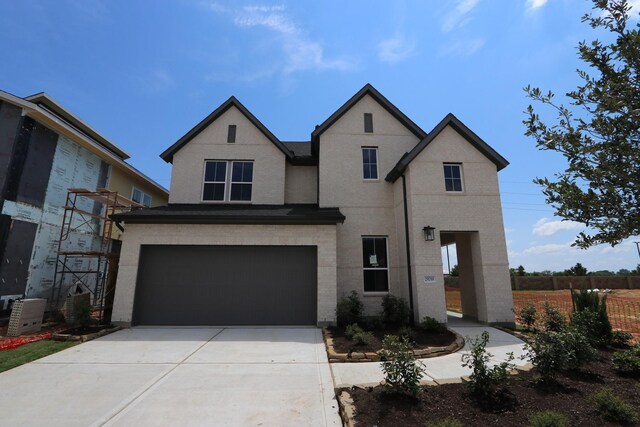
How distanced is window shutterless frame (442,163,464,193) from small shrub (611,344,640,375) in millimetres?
6627

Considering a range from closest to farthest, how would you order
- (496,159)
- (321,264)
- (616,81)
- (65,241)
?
(616,81), (321,264), (496,159), (65,241)

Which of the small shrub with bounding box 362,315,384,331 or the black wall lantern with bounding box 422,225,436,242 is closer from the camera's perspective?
the small shrub with bounding box 362,315,384,331

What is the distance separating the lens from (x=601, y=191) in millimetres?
3654

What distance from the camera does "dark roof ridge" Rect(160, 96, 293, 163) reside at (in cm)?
1327

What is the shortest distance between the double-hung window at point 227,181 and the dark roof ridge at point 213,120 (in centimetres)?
138

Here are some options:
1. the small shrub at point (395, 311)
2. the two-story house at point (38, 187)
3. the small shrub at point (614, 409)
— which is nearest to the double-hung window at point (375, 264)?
the small shrub at point (395, 311)

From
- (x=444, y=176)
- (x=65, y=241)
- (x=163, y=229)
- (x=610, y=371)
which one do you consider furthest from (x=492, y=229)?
(x=65, y=241)

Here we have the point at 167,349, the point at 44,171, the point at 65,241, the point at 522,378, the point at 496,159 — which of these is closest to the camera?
the point at 522,378

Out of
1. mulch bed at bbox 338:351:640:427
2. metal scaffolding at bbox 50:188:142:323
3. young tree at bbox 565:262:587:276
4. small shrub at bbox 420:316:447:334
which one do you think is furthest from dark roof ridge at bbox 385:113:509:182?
young tree at bbox 565:262:587:276

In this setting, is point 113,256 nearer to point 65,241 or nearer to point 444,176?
point 65,241

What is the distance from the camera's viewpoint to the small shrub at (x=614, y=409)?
149 inches

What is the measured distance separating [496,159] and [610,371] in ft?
25.5

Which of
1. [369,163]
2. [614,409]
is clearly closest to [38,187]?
[369,163]

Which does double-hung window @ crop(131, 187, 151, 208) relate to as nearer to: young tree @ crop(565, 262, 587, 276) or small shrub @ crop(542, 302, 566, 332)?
small shrub @ crop(542, 302, 566, 332)
